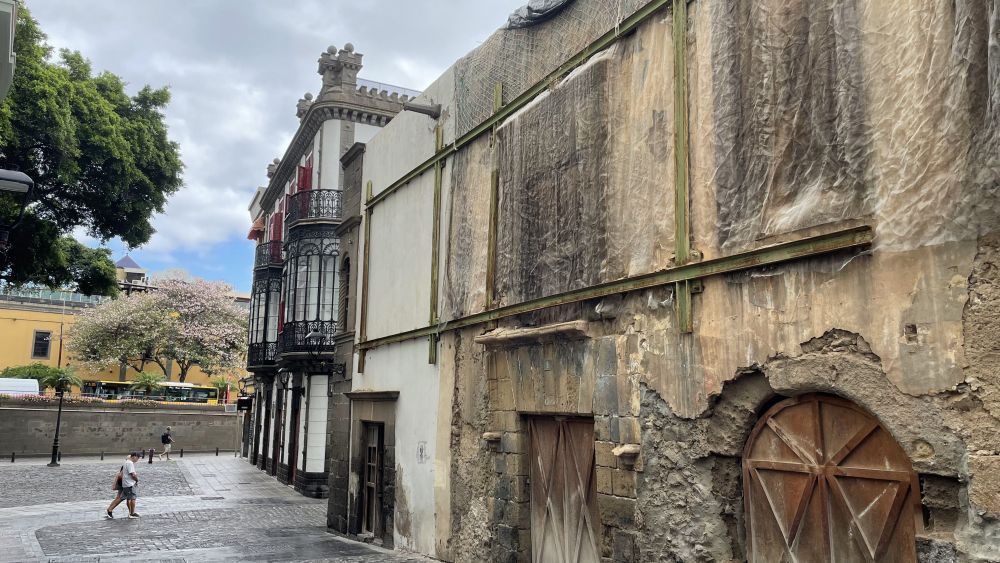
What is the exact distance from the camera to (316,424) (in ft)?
72.9

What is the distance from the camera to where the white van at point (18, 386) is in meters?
36.8

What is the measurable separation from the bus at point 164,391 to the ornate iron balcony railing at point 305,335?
23.0 m

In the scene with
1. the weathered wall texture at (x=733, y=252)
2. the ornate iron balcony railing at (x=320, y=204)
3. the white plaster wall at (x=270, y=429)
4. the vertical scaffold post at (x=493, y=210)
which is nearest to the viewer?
the weathered wall texture at (x=733, y=252)

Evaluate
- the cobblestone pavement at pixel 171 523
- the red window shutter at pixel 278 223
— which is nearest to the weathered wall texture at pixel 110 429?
the cobblestone pavement at pixel 171 523

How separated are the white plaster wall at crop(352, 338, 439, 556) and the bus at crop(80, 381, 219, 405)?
115 feet

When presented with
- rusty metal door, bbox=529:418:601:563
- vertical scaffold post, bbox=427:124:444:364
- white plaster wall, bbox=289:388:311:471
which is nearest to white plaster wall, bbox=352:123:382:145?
white plaster wall, bbox=289:388:311:471

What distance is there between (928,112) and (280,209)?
91.0 ft

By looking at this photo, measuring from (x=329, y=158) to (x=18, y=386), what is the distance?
988 inches

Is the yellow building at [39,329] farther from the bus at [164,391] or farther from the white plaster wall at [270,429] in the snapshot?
the white plaster wall at [270,429]

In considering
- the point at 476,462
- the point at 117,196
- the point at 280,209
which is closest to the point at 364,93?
the point at 280,209

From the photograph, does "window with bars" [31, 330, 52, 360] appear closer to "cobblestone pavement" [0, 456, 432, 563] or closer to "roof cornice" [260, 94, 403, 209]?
"cobblestone pavement" [0, 456, 432, 563]

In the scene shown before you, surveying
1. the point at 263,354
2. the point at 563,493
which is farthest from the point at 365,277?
the point at 263,354

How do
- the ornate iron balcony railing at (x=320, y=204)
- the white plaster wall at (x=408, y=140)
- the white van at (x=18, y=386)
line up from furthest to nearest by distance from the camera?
the white van at (x=18, y=386) → the ornate iron balcony railing at (x=320, y=204) → the white plaster wall at (x=408, y=140)

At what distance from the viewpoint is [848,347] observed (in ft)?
15.1
